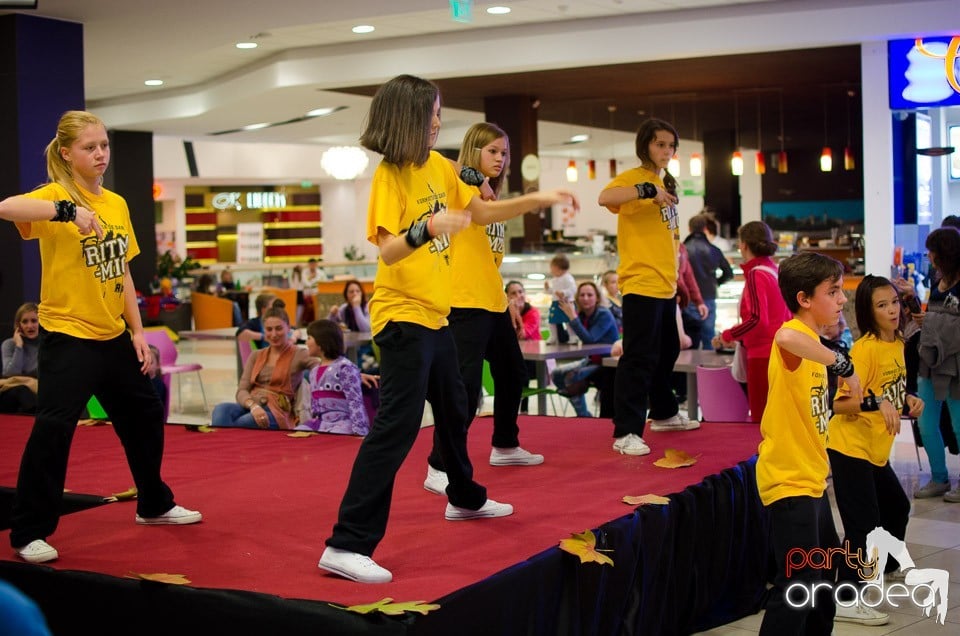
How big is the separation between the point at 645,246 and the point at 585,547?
5.55 feet

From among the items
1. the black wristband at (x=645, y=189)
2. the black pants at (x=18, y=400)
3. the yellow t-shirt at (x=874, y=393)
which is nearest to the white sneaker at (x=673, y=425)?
the yellow t-shirt at (x=874, y=393)

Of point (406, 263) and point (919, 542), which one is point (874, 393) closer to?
point (919, 542)

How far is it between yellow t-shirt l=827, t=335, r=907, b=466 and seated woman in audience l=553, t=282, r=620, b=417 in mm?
3479

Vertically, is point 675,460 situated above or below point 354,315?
below

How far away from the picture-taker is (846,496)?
3.98 metres

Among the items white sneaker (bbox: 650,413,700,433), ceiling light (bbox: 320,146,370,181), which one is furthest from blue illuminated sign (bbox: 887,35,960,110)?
ceiling light (bbox: 320,146,370,181)

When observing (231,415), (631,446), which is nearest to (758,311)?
(631,446)

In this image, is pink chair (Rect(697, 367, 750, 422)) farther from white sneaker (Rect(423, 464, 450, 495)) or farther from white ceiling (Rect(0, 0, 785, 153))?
white ceiling (Rect(0, 0, 785, 153))

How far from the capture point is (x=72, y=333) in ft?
11.5

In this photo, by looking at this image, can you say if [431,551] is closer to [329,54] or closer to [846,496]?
[846,496]

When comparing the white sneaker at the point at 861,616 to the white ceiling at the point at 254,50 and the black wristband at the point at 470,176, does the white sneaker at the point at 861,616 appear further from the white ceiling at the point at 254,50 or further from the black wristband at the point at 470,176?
the white ceiling at the point at 254,50

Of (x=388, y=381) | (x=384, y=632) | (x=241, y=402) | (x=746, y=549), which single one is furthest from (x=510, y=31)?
(x=384, y=632)

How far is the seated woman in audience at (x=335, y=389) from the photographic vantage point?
18.8ft

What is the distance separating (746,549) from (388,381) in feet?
6.49
